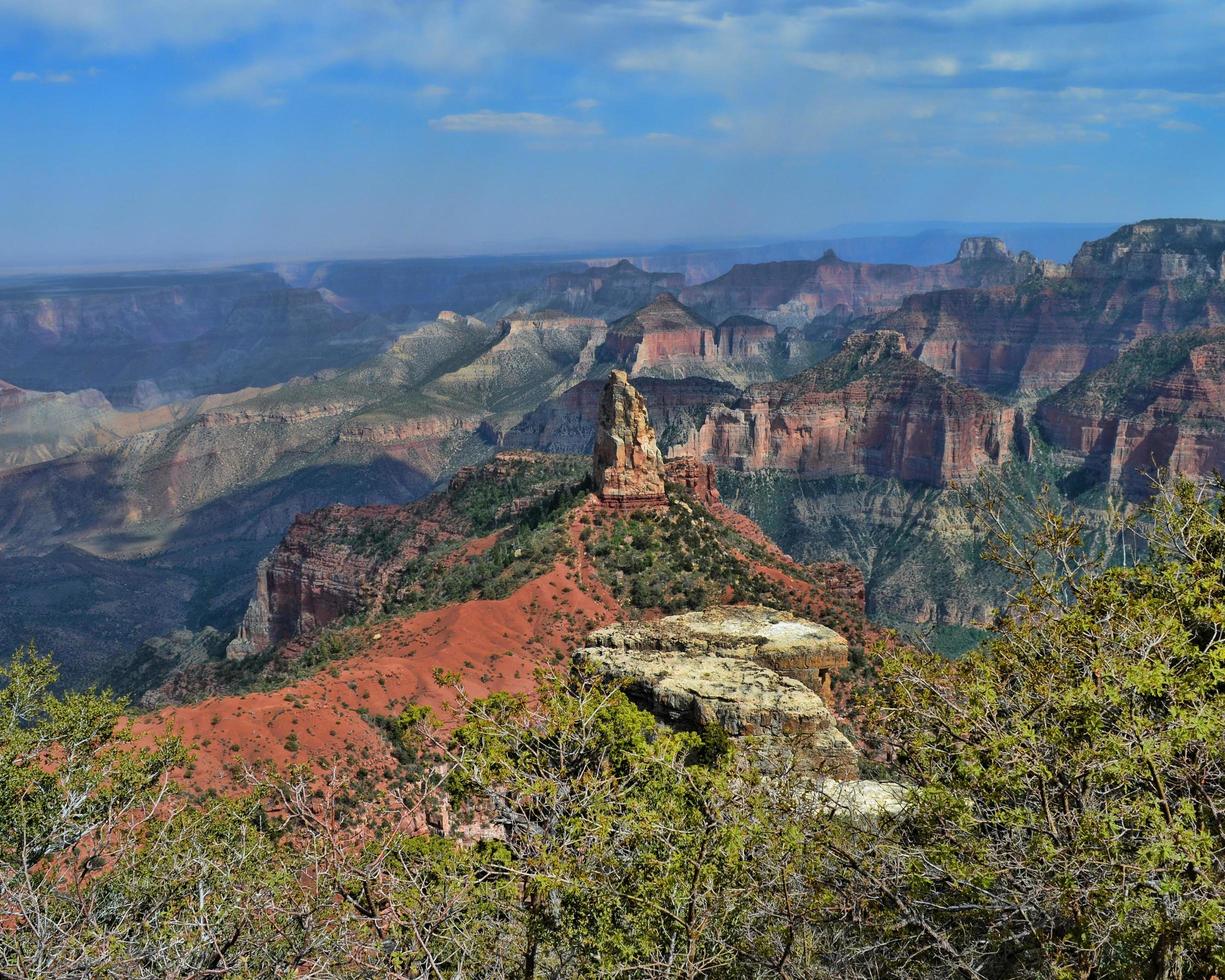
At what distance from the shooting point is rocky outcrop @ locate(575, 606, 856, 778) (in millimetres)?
35250

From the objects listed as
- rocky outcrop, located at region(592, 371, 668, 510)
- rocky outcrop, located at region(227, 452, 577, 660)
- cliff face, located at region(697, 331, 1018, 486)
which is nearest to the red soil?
rocky outcrop, located at region(592, 371, 668, 510)

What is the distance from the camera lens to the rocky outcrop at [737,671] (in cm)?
3525

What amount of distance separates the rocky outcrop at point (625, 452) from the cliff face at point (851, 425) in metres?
→ 96.7

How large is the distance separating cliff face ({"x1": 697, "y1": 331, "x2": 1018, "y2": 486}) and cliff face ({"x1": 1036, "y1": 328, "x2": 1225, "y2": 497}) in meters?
11.1

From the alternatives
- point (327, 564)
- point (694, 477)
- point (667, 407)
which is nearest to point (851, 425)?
point (667, 407)

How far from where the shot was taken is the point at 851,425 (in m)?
162

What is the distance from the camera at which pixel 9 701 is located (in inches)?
1113

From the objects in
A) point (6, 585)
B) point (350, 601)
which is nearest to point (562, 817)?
point (350, 601)

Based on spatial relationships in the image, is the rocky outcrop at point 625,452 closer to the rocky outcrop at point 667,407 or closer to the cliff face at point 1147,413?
the cliff face at point 1147,413

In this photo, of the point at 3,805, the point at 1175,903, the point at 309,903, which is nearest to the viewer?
the point at 1175,903

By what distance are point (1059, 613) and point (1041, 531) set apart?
1.94 metres

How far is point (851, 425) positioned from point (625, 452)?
106706 millimetres

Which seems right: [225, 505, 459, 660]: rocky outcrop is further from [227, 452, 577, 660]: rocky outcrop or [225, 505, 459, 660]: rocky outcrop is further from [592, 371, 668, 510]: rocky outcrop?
[592, 371, 668, 510]: rocky outcrop

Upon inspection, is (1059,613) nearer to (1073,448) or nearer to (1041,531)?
(1041,531)
